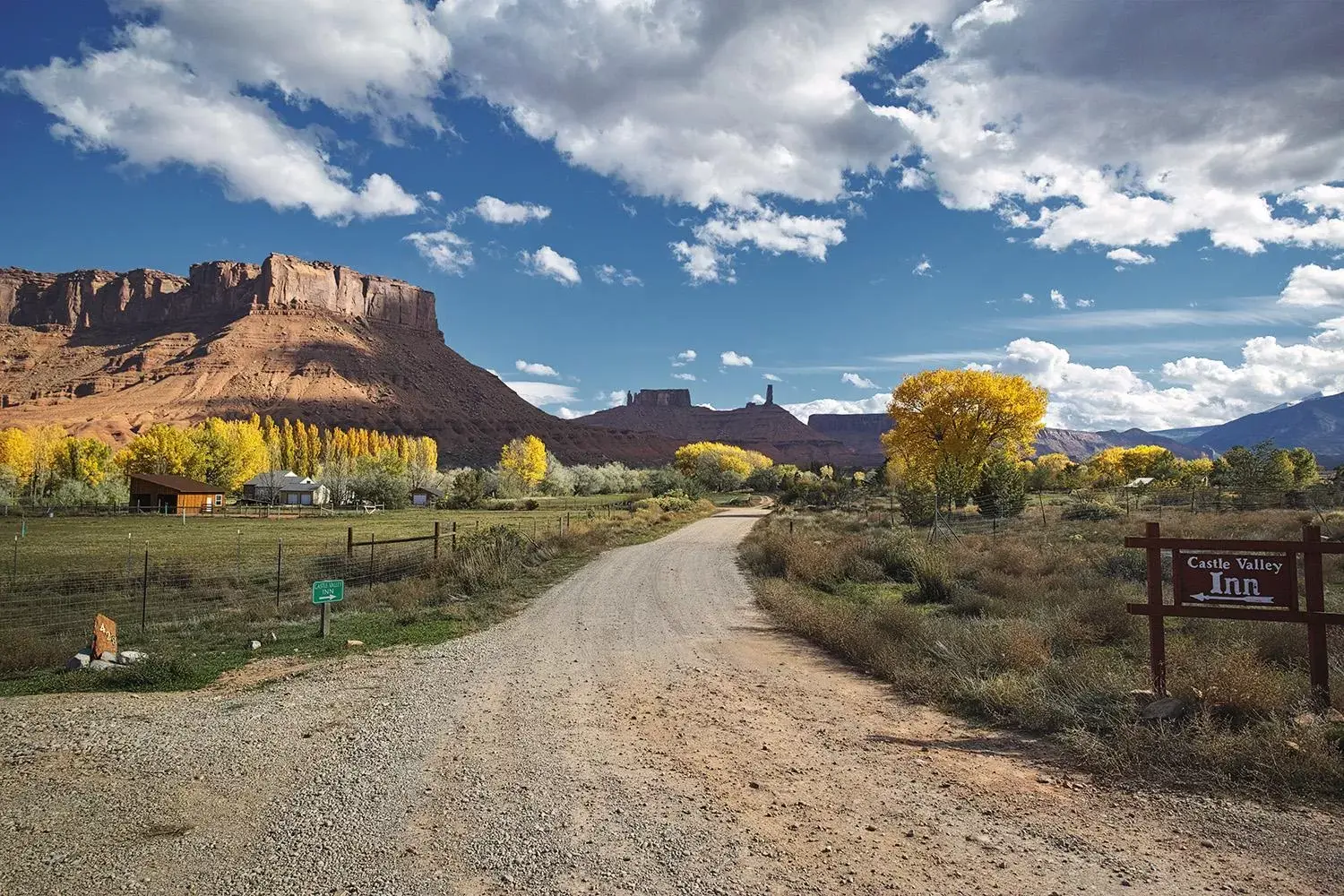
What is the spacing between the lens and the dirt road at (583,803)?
168 inches

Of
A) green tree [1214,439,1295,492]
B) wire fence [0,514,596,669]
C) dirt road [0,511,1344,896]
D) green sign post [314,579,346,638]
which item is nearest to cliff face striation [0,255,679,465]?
wire fence [0,514,596,669]

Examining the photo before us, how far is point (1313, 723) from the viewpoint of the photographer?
567 centimetres

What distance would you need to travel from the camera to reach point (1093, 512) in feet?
105

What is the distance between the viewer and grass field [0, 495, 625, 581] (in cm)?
2444

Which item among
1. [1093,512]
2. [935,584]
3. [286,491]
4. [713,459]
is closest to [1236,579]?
[935,584]

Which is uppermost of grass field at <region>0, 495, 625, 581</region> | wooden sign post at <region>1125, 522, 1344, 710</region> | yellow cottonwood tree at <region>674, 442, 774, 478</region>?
yellow cottonwood tree at <region>674, 442, 774, 478</region>

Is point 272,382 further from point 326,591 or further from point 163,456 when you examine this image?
point 326,591

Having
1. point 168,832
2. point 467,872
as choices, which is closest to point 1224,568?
point 467,872

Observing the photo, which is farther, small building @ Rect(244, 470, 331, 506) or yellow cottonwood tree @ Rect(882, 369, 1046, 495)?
small building @ Rect(244, 470, 331, 506)

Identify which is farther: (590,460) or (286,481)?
(590,460)

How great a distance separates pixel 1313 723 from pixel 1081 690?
175 cm

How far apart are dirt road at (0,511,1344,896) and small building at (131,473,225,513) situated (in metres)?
67.8

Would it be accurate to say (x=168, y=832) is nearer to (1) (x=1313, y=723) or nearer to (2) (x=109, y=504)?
(1) (x=1313, y=723)

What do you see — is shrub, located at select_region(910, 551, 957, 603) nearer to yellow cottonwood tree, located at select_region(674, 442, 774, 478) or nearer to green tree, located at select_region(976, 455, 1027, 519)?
green tree, located at select_region(976, 455, 1027, 519)
